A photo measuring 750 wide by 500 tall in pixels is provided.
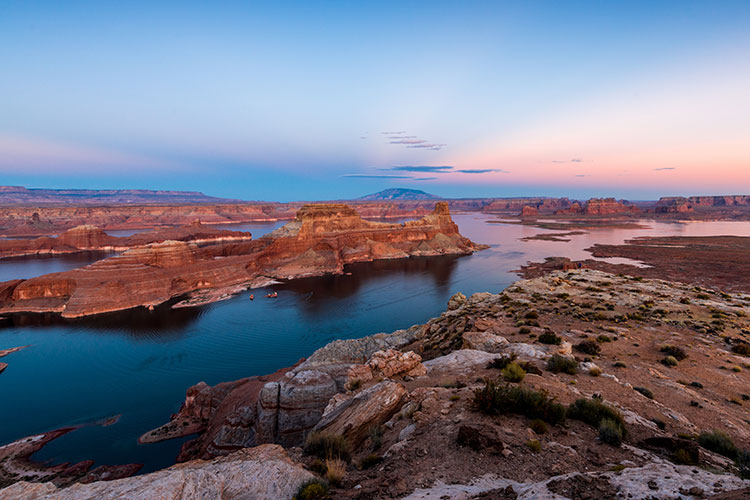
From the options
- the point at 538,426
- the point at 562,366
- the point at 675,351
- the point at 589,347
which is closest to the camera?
the point at 538,426

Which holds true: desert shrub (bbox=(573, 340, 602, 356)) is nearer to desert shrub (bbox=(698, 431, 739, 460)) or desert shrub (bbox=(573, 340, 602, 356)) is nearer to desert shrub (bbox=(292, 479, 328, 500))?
desert shrub (bbox=(698, 431, 739, 460))

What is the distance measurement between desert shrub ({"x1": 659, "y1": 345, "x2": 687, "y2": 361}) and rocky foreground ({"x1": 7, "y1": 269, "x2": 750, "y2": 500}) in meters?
0.07

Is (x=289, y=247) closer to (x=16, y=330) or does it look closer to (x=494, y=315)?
(x=16, y=330)

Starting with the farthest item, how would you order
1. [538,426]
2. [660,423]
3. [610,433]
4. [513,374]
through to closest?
[513,374] < [660,423] < [538,426] < [610,433]

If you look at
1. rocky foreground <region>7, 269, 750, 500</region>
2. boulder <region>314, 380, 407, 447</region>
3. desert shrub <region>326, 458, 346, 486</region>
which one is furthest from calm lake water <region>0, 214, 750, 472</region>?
desert shrub <region>326, 458, 346, 486</region>

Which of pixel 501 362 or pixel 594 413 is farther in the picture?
pixel 501 362

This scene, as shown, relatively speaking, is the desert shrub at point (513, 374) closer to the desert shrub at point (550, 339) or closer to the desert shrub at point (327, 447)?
the desert shrub at point (327, 447)

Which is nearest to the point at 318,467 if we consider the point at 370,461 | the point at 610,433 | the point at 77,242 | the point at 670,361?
the point at 370,461

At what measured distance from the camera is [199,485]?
6.20 metres

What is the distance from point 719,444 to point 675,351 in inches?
399

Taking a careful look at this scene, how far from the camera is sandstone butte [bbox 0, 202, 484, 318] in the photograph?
40500 millimetres

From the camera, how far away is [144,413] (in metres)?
20.6

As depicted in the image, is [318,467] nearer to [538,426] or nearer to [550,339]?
[538,426]

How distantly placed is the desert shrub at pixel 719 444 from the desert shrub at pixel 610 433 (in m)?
1.92
